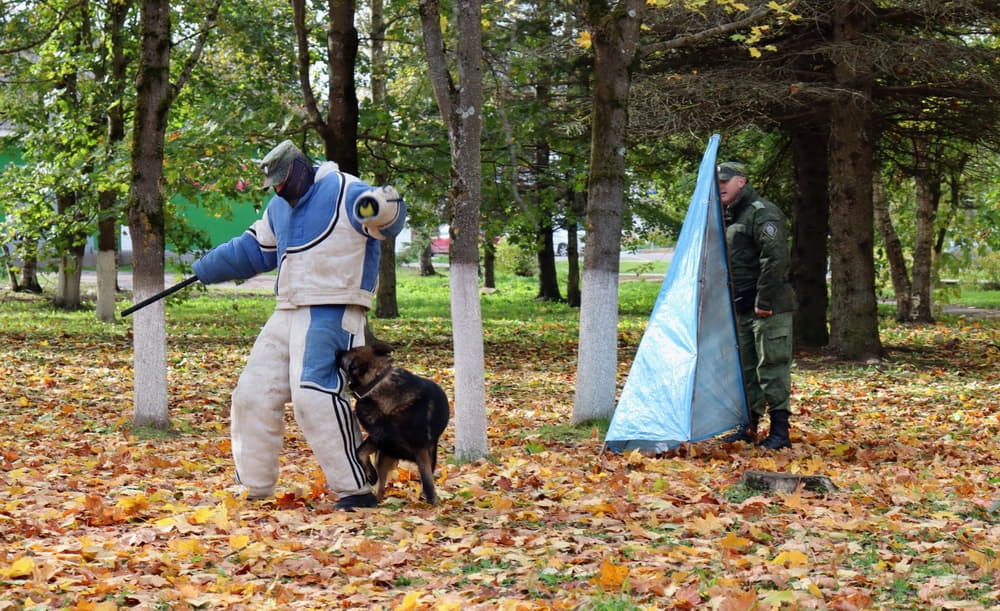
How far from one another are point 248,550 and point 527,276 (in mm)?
37261

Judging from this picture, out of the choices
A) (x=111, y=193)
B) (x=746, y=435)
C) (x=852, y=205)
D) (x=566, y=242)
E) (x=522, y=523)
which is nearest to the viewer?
(x=522, y=523)

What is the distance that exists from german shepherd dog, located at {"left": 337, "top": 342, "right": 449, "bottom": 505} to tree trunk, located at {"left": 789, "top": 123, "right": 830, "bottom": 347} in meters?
11.5

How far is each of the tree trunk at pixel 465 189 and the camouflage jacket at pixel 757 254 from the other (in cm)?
201

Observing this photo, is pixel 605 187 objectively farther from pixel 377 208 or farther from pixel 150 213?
pixel 150 213

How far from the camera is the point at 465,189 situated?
7.45 meters

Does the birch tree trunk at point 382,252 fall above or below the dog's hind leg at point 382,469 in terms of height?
above

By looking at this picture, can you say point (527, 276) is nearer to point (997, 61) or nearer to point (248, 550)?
point (997, 61)

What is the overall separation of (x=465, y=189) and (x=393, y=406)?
6.76ft

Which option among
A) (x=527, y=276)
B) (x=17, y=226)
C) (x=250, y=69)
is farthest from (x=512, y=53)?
(x=527, y=276)

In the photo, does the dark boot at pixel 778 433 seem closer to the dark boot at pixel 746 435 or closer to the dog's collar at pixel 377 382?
the dark boot at pixel 746 435

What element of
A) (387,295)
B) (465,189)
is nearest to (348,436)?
(465,189)

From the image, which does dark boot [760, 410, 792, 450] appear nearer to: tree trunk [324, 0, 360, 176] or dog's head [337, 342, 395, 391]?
dog's head [337, 342, 395, 391]

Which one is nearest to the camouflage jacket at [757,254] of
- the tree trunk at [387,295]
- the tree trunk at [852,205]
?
the tree trunk at [852,205]

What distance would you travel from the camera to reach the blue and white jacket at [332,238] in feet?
19.8
